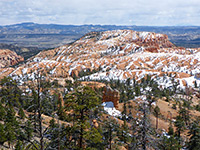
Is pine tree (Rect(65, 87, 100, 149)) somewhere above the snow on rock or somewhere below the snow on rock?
above

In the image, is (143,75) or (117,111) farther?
(143,75)

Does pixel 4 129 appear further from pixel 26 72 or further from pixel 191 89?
pixel 26 72

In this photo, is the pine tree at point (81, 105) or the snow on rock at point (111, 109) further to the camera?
the snow on rock at point (111, 109)

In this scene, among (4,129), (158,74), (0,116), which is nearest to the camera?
(4,129)

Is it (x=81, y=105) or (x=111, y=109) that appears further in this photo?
(x=111, y=109)

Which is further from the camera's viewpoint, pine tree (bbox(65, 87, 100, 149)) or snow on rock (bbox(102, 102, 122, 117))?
snow on rock (bbox(102, 102, 122, 117))

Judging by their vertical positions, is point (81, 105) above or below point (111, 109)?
above

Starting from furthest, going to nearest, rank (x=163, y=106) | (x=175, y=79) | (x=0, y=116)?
(x=175, y=79) < (x=163, y=106) < (x=0, y=116)

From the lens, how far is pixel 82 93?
17.8m

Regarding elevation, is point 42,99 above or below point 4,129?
above

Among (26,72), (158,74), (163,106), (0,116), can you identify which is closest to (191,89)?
(158,74)

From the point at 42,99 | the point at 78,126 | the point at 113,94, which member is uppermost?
the point at 42,99

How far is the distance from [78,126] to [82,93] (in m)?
3.34

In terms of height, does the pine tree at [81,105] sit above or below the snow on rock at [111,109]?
above
